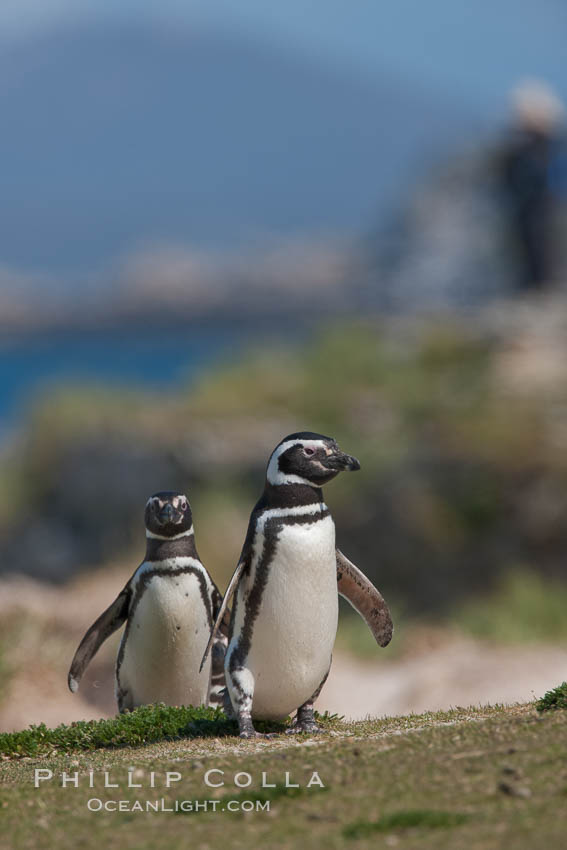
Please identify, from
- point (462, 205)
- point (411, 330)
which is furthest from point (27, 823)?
point (462, 205)

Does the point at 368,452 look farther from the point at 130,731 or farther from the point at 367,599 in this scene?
the point at 130,731

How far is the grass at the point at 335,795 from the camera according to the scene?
397 centimetres

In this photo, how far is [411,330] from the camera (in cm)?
2972

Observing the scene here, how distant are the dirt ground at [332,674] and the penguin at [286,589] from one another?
15.5 ft

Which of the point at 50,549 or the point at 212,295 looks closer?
the point at 50,549

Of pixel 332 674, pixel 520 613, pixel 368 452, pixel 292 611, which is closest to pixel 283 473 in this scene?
pixel 292 611

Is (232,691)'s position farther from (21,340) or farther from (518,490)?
(21,340)

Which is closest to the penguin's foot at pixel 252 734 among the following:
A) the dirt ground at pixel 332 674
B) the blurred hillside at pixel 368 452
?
the dirt ground at pixel 332 674

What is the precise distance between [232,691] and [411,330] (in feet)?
79.4

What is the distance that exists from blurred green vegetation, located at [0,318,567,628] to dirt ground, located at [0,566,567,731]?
5.29 ft

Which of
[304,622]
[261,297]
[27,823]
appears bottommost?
[27,823]

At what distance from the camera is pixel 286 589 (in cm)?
596

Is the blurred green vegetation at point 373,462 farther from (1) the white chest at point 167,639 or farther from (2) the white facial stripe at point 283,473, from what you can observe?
(2) the white facial stripe at point 283,473

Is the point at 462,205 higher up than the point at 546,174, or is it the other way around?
the point at 462,205
